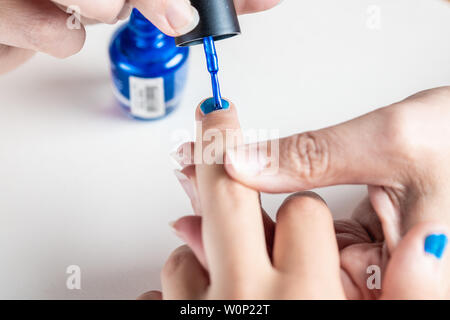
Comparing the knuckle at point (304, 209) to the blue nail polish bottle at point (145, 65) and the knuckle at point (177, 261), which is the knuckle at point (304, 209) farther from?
the blue nail polish bottle at point (145, 65)

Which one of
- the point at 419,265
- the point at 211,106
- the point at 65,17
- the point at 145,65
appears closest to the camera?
the point at 419,265

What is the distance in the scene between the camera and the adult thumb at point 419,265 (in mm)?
567

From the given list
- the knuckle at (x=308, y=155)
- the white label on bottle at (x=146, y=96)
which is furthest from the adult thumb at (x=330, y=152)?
the white label on bottle at (x=146, y=96)

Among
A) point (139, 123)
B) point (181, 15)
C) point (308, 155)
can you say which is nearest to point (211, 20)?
point (181, 15)

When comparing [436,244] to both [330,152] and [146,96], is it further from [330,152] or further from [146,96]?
[146,96]

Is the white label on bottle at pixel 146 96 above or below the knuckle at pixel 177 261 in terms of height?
above

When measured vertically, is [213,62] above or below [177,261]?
above

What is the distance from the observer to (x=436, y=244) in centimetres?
57

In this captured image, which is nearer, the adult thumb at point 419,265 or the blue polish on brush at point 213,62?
the adult thumb at point 419,265

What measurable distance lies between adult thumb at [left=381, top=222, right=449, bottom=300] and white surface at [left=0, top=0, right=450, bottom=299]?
279 millimetres

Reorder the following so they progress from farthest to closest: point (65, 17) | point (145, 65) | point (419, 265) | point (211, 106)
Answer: point (145, 65), point (65, 17), point (211, 106), point (419, 265)

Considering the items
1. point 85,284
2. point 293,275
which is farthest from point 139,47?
point 293,275

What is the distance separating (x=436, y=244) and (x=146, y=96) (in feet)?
1.81

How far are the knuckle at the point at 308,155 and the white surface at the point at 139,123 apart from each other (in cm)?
25
